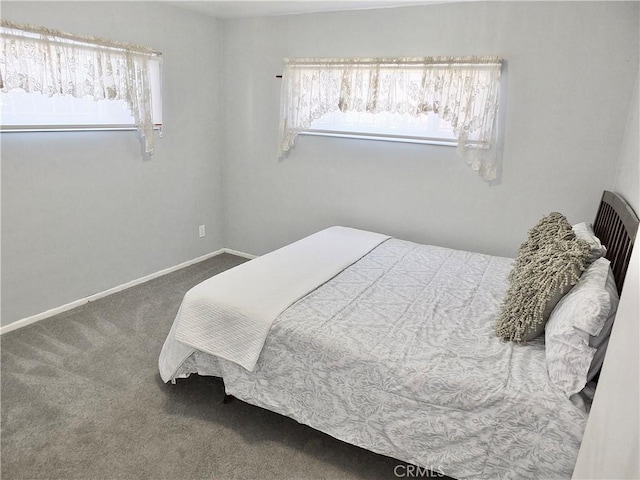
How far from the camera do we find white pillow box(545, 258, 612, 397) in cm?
153

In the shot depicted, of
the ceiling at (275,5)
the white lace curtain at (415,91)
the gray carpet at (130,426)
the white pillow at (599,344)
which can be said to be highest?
the ceiling at (275,5)

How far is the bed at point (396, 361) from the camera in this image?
1.59 meters

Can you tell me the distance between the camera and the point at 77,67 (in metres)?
2.83

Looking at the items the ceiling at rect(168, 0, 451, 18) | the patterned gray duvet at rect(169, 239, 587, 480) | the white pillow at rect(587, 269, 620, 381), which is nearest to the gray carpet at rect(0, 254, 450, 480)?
the patterned gray duvet at rect(169, 239, 587, 480)

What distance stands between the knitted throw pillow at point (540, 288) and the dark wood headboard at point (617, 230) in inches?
5.5

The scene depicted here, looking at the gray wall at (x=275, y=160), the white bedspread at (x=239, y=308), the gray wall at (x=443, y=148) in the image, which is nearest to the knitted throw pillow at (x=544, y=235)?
the gray wall at (x=275, y=160)

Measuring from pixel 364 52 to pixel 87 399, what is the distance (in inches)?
117

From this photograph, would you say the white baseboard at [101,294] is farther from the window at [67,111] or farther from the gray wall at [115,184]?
the window at [67,111]

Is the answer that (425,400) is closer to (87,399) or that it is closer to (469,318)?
(469,318)

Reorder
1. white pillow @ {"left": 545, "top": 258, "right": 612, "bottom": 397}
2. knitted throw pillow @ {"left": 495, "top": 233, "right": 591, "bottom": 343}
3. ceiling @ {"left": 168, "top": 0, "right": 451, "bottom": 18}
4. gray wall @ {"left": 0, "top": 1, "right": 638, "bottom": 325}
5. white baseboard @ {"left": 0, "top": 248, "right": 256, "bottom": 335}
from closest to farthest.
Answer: white pillow @ {"left": 545, "top": 258, "right": 612, "bottom": 397}, knitted throw pillow @ {"left": 495, "top": 233, "right": 591, "bottom": 343}, gray wall @ {"left": 0, "top": 1, "right": 638, "bottom": 325}, white baseboard @ {"left": 0, "top": 248, "right": 256, "bottom": 335}, ceiling @ {"left": 168, "top": 0, "right": 451, "bottom": 18}

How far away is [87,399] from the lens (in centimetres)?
224

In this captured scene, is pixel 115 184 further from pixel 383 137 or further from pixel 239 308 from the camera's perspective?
pixel 383 137

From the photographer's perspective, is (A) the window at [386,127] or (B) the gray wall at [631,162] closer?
(B) the gray wall at [631,162]

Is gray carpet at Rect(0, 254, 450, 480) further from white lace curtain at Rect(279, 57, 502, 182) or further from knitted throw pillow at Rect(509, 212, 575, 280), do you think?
white lace curtain at Rect(279, 57, 502, 182)
